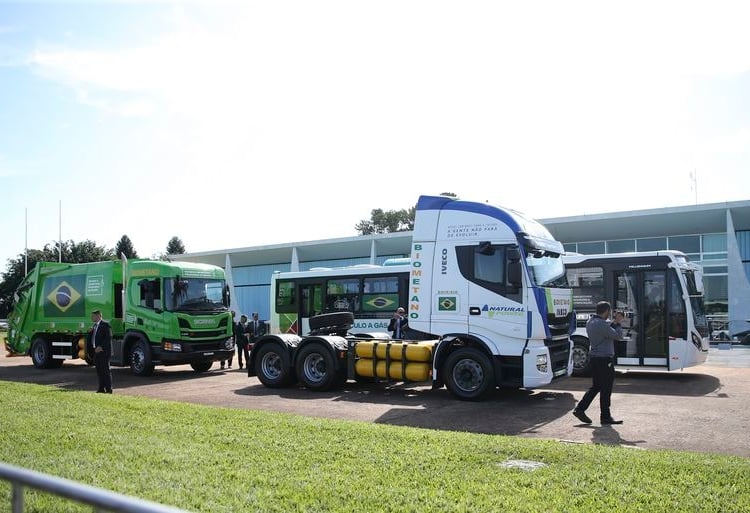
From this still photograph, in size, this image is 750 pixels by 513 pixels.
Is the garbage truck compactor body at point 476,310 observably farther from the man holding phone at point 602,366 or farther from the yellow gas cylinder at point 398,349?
the man holding phone at point 602,366

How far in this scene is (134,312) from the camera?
721 inches

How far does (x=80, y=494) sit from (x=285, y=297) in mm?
20312

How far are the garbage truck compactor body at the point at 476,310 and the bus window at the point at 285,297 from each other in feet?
27.7

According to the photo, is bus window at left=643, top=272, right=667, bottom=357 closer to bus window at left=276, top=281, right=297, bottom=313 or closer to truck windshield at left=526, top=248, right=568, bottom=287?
truck windshield at left=526, top=248, right=568, bottom=287

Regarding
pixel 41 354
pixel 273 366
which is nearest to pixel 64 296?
pixel 41 354

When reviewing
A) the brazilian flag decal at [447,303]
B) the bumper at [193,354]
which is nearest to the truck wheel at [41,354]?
the bumper at [193,354]

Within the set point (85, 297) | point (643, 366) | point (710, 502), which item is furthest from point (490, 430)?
point (85, 297)

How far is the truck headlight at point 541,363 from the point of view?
11.6 metres

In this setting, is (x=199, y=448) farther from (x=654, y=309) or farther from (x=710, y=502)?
(x=654, y=309)

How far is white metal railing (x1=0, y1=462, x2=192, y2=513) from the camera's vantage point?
1862mm

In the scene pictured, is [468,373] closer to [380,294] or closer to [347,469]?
[347,469]

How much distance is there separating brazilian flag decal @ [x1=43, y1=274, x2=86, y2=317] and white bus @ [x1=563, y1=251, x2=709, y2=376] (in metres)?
14.6

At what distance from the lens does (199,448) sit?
7.31 metres

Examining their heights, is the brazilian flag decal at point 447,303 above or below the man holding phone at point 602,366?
above
